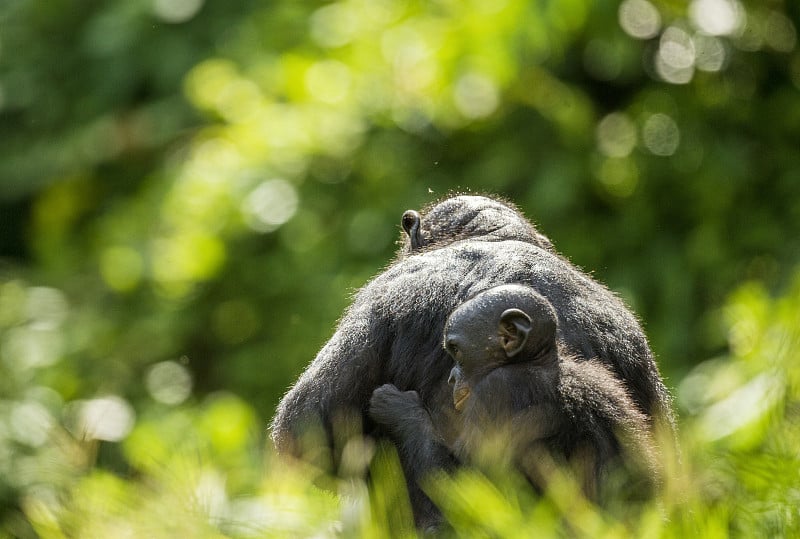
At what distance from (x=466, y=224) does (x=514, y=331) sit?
3.91 feet

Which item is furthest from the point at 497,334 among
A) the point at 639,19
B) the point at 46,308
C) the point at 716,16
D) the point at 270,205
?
the point at 46,308

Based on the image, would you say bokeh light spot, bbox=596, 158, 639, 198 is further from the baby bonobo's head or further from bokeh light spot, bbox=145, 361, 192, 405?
the baby bonobo's head

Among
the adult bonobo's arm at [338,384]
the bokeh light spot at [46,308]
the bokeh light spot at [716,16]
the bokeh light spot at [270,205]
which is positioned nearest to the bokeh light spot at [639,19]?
the bokeh light spot at [716,16]

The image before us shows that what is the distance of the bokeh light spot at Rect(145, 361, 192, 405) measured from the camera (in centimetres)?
943

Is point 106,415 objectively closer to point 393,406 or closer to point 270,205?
point 270,205

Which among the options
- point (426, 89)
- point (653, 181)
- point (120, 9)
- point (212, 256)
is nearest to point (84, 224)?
point (120, 9)

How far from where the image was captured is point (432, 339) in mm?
4051

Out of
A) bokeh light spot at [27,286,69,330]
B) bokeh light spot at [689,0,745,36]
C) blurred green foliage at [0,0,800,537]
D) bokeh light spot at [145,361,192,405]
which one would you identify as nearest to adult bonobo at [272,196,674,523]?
blurred green foliage at [0,0,800,537]

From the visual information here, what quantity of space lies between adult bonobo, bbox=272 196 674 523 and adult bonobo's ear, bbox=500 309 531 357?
Result: 1.30 feet

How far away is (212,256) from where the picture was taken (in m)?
9.21

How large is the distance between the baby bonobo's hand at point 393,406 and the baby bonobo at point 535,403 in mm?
237

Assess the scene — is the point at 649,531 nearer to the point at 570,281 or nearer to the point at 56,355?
the point at 570,281

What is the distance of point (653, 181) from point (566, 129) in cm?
73

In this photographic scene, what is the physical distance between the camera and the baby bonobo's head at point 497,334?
11.5 ft
